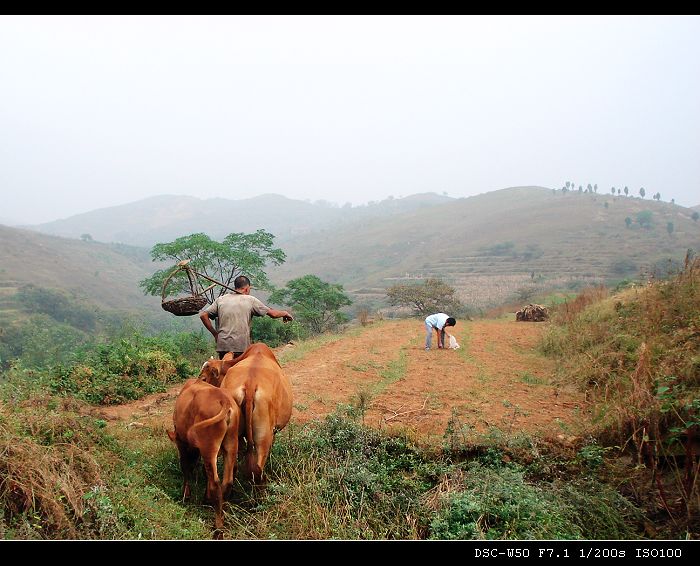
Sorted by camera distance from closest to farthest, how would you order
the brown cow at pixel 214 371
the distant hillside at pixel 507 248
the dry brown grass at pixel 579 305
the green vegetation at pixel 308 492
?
the green vegetation at pixel 308 492 < the brown cow at pixel 214 371 < the dry brown grass at pixel 579 305 < the distant hillside at pixel 507 248

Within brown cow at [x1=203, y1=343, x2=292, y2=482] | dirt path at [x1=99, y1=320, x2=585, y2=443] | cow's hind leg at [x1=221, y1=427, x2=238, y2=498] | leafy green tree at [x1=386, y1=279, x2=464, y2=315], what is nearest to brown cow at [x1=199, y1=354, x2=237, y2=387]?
brown cow at [x1=203, y1=343, x2=292, y2=482]

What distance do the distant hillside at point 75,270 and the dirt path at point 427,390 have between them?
48030 millimetres

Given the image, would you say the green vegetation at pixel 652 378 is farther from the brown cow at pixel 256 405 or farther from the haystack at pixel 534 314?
the haystack at pixel 534 314

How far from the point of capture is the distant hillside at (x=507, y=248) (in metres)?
62.6

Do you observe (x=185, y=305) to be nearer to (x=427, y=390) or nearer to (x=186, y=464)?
(x=186, y=464)

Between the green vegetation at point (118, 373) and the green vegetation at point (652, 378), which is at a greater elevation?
the green vegetation at point (652, 378)

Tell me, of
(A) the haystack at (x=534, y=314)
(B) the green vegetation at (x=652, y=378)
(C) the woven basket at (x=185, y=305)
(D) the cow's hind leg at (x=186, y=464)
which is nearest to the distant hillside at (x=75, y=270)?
(A) the haystack at (x=534, y=314)

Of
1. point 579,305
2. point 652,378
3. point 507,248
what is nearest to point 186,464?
point 652,378

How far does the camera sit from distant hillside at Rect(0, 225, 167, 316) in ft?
214

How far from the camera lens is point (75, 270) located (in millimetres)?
78188

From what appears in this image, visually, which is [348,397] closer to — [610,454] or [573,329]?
[610,454]

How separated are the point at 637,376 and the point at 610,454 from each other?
1784mm

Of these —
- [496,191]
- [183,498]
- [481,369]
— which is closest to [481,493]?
[183,498]

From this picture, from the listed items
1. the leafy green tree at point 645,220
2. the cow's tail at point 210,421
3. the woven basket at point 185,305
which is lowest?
the cow's tail at point 210,421
